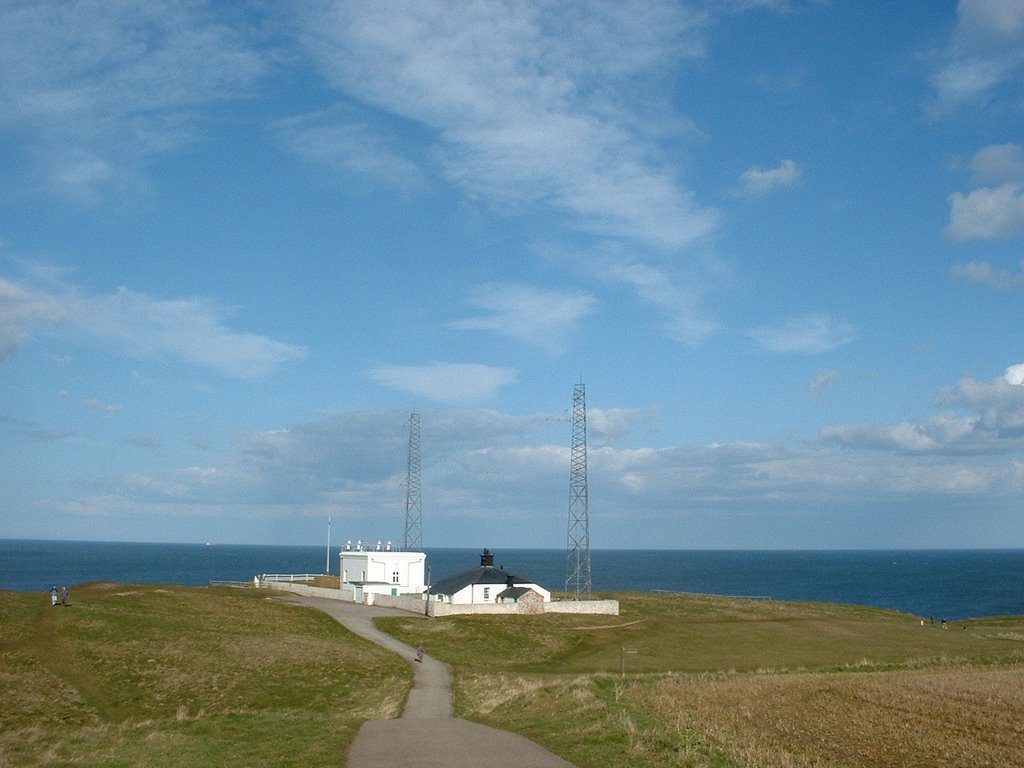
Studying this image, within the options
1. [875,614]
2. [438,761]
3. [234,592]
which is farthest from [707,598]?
[438,761]

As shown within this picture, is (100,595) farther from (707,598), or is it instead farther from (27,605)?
(707,598)

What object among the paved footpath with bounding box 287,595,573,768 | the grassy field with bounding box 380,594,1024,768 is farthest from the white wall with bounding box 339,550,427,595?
the paved footpath with bounding box 287,595,573,768

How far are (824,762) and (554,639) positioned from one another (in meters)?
36.5

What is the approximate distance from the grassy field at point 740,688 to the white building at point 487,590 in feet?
15.5

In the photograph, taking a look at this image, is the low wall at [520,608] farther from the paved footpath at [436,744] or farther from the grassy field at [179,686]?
the paved footpath at [436,744]

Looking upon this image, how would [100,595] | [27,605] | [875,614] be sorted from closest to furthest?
[27,605]
[100,595]
[875,614]

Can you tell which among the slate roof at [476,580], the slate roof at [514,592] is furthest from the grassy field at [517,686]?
the slate roof at [476,580]

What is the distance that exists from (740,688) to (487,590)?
40225 mm

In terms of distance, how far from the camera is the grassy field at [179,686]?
25922 mm

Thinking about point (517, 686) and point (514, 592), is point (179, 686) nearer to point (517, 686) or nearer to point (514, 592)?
point (517, 686)

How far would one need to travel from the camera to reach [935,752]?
2575cm

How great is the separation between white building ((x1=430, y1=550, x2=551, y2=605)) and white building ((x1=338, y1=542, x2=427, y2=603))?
23.9 ft

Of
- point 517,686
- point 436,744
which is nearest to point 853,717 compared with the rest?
point 517,686

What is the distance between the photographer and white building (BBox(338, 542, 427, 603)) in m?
83.4
